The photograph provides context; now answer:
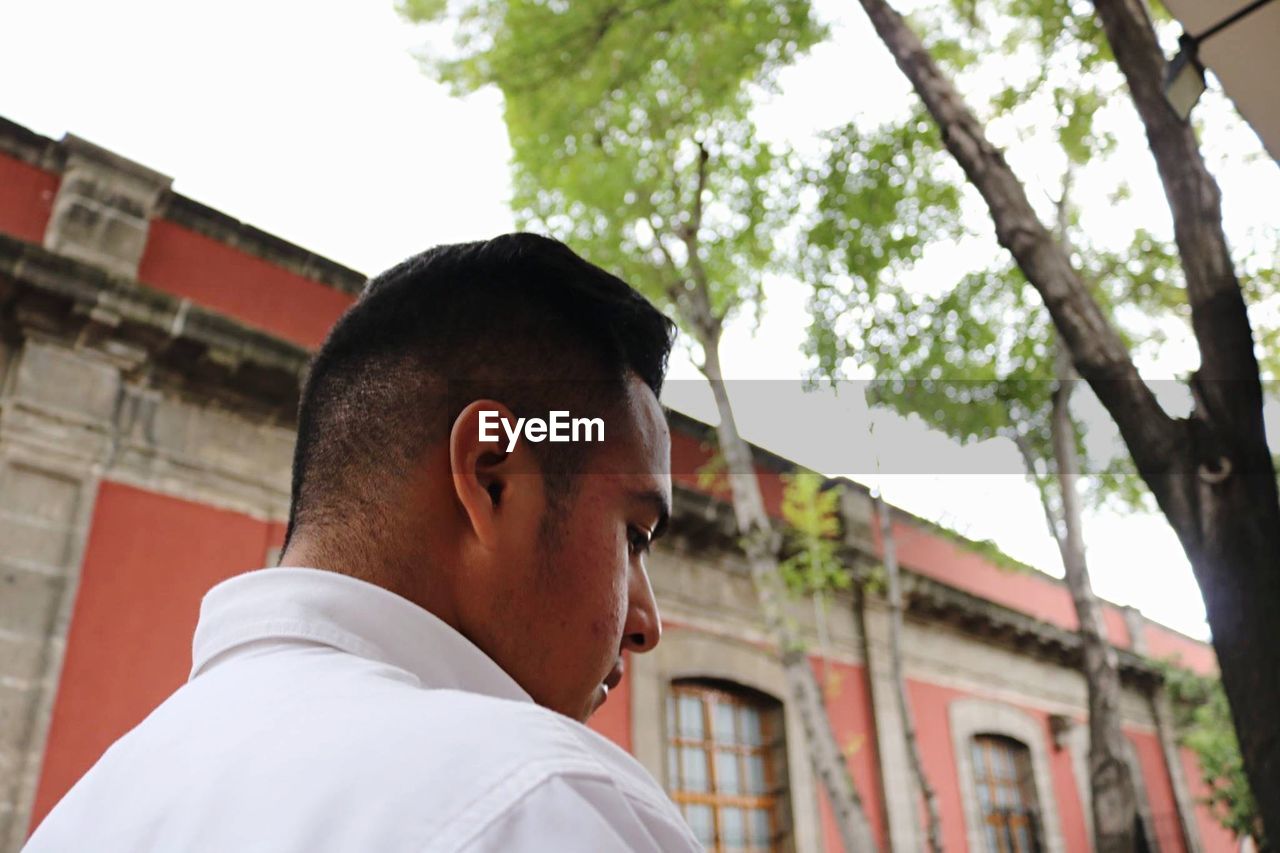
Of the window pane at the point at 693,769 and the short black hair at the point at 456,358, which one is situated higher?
the window pane at the point at 693,769

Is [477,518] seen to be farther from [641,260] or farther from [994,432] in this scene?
[994,432]

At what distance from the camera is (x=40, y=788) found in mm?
4863

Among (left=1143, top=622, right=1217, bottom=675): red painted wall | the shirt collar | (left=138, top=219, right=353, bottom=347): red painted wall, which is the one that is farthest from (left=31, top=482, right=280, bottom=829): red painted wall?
(left=1143, top=622, right=1217, bottom=675): red painted wall

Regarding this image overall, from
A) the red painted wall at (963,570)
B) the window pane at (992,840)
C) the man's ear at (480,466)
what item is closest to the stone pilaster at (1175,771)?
the red painted wall at (963,570)

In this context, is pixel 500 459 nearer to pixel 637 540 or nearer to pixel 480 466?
pixel 480 466

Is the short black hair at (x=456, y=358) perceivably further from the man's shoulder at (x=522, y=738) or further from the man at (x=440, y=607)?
the man's shoulder at (x=522, y=738)

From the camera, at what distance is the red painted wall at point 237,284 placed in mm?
6379

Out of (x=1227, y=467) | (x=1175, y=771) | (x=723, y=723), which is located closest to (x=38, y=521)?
(x=1227, y=467)

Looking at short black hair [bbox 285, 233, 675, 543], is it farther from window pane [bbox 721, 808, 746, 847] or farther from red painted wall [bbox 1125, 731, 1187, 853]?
red painted wall [bbox 1125, 731, 1187, 853]

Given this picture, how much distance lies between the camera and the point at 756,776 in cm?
887

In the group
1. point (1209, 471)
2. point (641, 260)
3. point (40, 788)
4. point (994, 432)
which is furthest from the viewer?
point (994, 432)

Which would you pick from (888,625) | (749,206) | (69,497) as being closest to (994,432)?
(888,625)

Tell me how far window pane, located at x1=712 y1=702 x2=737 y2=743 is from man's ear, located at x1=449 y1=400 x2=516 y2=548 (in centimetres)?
811

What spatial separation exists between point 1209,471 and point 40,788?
5.27 meters
